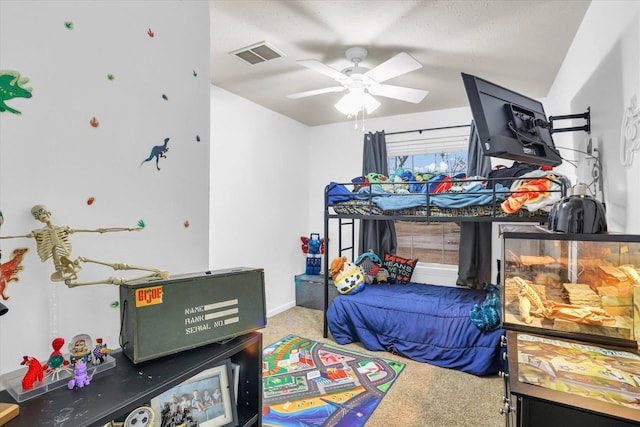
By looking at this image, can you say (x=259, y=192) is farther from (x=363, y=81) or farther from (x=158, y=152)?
(x=158, y=152)

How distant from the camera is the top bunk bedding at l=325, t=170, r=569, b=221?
93.1 inches

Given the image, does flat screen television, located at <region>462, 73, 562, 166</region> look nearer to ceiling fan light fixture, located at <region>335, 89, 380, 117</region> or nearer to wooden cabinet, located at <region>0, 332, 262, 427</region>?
ceiling fan light fixture, located at <region>335, 89, 380, 117</region>

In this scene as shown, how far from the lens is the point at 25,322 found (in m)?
0.87

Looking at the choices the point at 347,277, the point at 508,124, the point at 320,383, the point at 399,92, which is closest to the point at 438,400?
the point at 320,383

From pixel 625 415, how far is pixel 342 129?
3.93 metres

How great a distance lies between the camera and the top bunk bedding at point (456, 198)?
2.37 metres

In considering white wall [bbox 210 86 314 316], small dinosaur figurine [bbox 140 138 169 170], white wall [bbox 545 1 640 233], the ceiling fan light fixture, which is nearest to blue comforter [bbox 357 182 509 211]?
white wall [bbox 545 1 640 233]

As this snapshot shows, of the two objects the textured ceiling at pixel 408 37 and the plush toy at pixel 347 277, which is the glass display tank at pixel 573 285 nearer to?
the textured ceiling at pixel 408 37

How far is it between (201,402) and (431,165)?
3.59 m

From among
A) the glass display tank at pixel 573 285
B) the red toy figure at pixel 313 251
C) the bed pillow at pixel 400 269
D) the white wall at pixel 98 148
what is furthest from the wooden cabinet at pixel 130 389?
the red toy figure at pixel 313 251

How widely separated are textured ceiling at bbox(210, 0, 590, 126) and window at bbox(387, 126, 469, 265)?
836mm

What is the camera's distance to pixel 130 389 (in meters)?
0.78

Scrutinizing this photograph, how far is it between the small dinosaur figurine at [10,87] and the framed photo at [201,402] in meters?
0.85

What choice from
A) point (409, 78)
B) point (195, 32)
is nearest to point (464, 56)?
point (409, 78)
